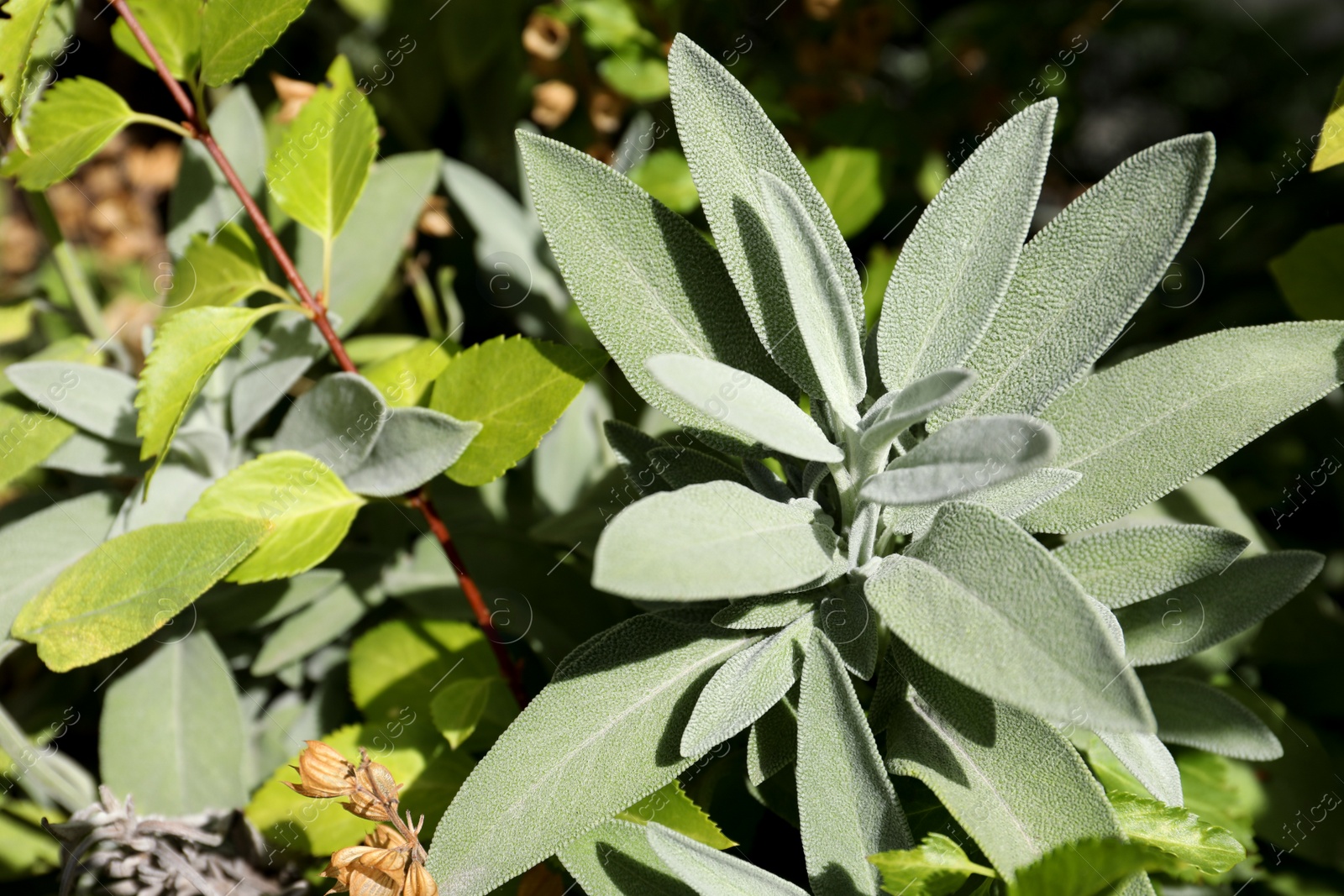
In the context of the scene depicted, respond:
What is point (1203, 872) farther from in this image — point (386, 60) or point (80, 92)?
point (386, 60)

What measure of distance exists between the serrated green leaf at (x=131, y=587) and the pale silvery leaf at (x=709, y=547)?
0.28m

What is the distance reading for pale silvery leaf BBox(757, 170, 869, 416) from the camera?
0.50 metres

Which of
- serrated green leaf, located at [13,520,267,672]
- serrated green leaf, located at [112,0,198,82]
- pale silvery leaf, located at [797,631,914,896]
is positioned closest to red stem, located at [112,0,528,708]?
serrated green leaf, located at [112,0,198,82]

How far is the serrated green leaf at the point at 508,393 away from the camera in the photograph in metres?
0.60

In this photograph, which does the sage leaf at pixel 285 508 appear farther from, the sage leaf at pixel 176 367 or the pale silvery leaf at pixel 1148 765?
the pale silvery leaf at pixel 1148 765

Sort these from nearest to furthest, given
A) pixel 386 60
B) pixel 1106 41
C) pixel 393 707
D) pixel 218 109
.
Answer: pixel 393 707 < pixel 218 109 < pixel 386 60 < pixel 1106 41

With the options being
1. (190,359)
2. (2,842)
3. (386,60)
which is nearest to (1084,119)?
(386,60)

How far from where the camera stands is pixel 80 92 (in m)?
0.64

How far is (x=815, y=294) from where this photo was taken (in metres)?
0.52

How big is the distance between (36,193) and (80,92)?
140 mm

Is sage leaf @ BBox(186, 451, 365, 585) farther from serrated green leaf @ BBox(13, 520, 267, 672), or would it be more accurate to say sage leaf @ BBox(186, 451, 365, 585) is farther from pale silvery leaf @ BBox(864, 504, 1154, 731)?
pale silvery leaf @ BBox(864, 504, 1154, 731)

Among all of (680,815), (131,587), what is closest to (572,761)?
(680,815)

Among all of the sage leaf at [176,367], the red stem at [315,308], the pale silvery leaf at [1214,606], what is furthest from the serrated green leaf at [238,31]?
the pale silvery leaf at [1214,606]

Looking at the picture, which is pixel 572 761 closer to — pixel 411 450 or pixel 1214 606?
pixel 411 450
